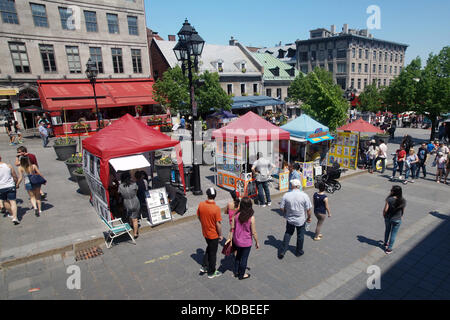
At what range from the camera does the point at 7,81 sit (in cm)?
2220

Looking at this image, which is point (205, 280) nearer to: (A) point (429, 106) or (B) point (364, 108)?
(A) point (429, 106)

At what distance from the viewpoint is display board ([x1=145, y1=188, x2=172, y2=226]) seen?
8102 millimetres

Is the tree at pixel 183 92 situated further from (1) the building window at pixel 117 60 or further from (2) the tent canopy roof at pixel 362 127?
(2) the tent canopy roof at pixel 362 127

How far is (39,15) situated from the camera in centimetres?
2300

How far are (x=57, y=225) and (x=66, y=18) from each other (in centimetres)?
2367

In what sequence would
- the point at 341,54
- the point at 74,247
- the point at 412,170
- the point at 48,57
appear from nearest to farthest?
the point at 74,247 < the point at 412,170 < the point at 48,57 < the point at 341,54

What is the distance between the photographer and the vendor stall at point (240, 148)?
1050 centimetres

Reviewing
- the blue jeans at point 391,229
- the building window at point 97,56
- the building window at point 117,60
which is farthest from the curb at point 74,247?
the building window at point 117,60

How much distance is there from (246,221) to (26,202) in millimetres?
8906

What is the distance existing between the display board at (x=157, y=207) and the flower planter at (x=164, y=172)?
3395 millimetres

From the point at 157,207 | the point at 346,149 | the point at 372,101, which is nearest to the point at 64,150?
the point at 157,207

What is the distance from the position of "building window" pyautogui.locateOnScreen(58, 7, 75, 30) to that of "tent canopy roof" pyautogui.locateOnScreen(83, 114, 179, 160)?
838 inches

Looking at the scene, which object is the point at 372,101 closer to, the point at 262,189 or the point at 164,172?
the point at 262,189

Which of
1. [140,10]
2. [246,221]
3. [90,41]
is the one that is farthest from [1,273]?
[140,10]
